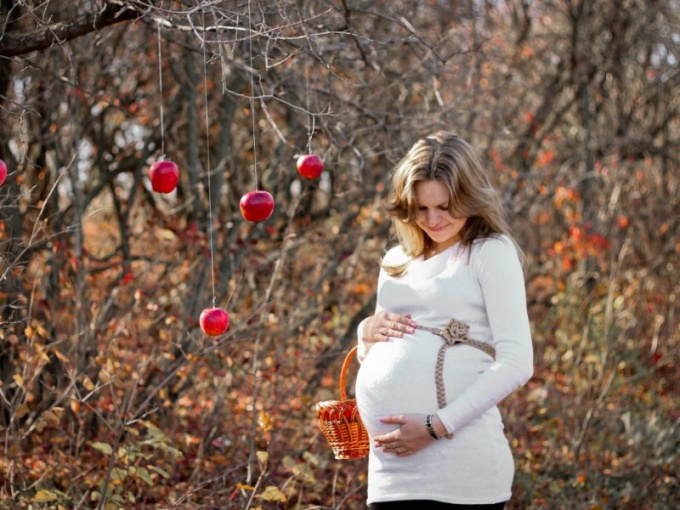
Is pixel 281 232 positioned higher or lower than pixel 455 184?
lower

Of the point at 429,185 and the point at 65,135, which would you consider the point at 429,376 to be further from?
the point at 65,135

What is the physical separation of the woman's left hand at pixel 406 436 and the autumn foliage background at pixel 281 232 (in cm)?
87

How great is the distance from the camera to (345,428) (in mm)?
2797

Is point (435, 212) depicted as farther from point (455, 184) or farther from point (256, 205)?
point (256, 205)

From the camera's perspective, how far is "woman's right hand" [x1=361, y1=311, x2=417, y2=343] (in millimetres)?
2688

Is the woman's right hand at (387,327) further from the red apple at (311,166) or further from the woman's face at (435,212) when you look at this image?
the red apple at (311,166)

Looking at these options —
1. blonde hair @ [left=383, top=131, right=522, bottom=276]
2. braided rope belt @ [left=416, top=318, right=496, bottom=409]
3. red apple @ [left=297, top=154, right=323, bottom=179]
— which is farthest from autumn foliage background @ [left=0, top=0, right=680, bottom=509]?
braided rope belt @ [left=416, top=318, right=496, bottom=409]

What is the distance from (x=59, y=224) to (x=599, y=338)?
3.28m

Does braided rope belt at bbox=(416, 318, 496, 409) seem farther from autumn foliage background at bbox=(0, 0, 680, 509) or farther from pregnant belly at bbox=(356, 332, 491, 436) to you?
autumn foliage background at bbox=(0, 0, 680, 509)

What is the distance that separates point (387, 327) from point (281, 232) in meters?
3.80

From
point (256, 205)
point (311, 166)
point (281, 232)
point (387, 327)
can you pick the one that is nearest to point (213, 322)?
point (256, 205)

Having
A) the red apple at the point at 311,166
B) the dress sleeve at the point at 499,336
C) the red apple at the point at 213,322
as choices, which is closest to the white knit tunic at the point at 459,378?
the dress sleeve at the point at 499,336

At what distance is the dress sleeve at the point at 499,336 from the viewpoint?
2488mm

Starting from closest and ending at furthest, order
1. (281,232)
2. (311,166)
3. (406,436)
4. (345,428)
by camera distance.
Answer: (406,436), (345,428), (311,166), (281,232)
